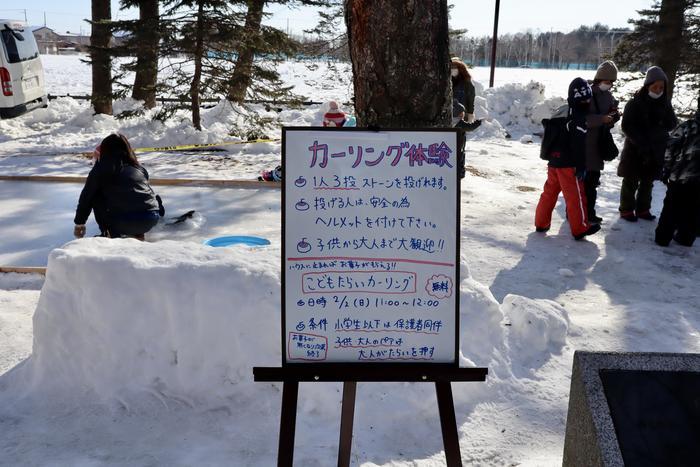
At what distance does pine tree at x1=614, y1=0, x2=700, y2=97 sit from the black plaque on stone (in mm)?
13504

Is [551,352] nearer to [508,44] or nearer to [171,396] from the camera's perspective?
[171,396]

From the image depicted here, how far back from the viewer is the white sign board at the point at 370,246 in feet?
8.76

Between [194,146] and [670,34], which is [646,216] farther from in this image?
[670,34]

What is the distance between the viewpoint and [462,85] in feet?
29.5

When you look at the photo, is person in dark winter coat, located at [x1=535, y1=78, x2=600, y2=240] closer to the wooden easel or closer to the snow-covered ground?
the snow-covered ground

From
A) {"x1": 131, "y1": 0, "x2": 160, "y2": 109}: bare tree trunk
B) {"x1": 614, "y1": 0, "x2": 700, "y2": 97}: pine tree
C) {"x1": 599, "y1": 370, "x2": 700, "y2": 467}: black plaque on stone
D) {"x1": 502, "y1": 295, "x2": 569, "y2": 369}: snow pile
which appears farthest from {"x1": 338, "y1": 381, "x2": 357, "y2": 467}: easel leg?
{"x1": 614, "y1": 0, "x2": 700, "y2": 97}: pine tree

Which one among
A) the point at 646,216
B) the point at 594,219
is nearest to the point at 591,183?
the point at 594,219

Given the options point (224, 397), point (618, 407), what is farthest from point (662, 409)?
point (224, 397)

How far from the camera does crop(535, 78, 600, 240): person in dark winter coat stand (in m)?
6.36

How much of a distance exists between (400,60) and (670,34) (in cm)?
1286

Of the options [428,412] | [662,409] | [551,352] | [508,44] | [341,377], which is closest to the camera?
[662,409]

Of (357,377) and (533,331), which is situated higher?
(357,377)

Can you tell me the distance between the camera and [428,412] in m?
3.60

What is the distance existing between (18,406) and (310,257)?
2192 mm
